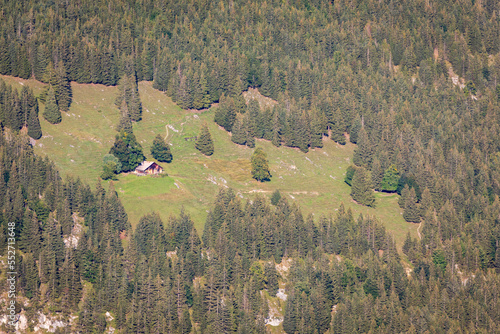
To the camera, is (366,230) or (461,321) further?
(366,230)

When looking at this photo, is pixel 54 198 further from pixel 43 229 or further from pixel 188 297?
pixel 188 297

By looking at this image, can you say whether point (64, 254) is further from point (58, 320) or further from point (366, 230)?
point (366, 230)

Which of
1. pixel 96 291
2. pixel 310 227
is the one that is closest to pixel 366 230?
pixel 310 227

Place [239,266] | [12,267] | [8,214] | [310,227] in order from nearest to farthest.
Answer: [12,267] < [8,214] < [239,266] < [310,227]

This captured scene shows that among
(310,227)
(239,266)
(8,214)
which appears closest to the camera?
(8,214)

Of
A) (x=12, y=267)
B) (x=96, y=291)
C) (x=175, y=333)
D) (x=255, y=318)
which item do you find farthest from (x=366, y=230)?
(x=12, y=267)

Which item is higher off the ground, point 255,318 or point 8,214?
point 8,214

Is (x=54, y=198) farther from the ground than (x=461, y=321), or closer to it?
farther from the ground

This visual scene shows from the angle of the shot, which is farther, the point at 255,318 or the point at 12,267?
the point at 255,318

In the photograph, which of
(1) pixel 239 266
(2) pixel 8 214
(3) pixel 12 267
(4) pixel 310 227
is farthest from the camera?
(4) pixel 310 227
